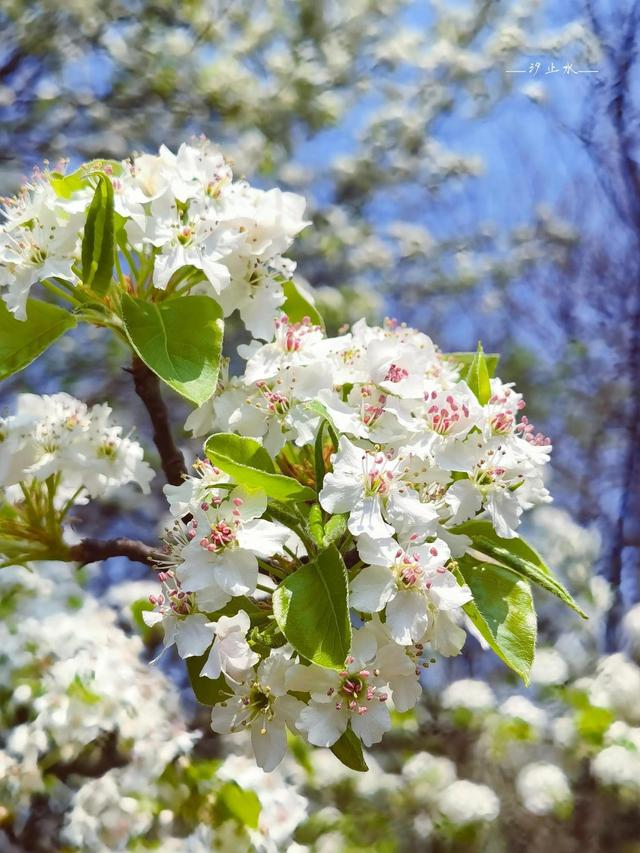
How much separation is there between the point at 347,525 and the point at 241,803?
786 millimetres

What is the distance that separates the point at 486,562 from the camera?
2.33 feet

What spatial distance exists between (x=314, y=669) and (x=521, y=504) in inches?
8.5

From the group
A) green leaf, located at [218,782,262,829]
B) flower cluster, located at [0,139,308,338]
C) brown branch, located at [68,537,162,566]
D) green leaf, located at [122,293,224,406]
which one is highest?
flower cluster, located at [0,139,308,338]

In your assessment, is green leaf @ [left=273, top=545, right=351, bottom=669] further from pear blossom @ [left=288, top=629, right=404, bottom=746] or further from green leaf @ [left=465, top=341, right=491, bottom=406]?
green leaf @ [left=465, top=341, right=491, bottom=406]

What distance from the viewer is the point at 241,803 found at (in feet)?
4.11

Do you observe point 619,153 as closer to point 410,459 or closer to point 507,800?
point 507,800

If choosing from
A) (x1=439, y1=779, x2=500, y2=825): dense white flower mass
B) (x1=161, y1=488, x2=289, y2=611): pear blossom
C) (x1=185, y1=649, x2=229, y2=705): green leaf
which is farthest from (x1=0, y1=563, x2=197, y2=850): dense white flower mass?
(x1=161, y1=488, x2=289, y2=611): pear blossom

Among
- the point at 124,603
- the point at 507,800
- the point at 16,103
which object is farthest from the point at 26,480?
the point at 16,103

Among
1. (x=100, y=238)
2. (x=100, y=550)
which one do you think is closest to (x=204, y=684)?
(x=100, y=550)

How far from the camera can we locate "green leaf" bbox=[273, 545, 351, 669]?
0.59 meters

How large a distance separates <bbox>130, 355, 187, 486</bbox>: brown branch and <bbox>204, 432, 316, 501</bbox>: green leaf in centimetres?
24

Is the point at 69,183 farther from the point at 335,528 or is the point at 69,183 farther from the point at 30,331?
the point at 335,528

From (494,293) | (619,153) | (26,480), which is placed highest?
(26,480)

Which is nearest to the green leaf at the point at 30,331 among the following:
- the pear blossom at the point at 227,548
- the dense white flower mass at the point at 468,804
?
the pear blossom at the point at 227,548
